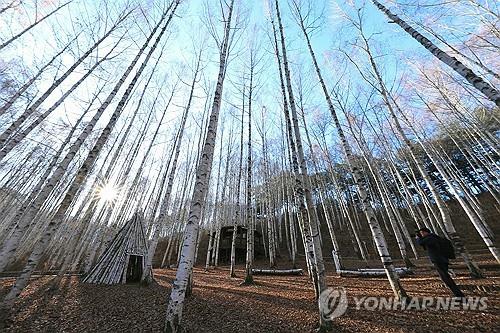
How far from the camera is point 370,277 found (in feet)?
31.8

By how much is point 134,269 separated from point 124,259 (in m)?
1.27

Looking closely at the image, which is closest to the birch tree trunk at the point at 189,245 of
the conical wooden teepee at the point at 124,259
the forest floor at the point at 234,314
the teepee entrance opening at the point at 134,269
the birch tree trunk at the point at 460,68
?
the forest floor at the point at 234,314

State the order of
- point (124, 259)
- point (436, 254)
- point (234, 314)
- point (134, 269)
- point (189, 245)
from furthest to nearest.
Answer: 1. point (134, 269)
2. point (124, 259)
3. point (436, 254)
4. point (234, 314)
5. point (189, 245)

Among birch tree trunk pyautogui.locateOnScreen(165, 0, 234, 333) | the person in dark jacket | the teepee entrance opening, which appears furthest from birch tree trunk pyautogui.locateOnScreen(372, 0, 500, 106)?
the teepee entrance opening

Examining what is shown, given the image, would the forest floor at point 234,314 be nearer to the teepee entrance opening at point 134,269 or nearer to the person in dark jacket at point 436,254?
the person in dark jacket at point 436,254

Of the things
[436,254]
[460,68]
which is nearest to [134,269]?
[436,254]

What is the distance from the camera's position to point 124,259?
9.89 m

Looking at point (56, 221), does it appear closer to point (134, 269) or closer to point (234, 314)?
point (234, 314)

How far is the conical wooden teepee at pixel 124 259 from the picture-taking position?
373 inches

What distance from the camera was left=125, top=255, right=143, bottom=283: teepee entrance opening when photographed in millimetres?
10531

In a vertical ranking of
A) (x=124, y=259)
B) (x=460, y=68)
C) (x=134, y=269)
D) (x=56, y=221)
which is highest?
(x=460, y=68)

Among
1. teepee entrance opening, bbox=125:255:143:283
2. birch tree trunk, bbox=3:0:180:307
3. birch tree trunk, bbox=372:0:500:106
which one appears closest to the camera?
birch tree trunk, bbox=372:0:500:106

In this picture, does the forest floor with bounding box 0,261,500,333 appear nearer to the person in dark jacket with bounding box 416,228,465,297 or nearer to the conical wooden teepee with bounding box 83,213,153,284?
the person in dark jacket with bounding box 416,228,465,297

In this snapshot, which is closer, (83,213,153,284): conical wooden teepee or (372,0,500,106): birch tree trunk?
(372,0,500,106): birch tree trunk
